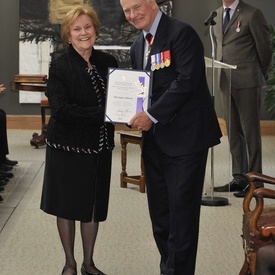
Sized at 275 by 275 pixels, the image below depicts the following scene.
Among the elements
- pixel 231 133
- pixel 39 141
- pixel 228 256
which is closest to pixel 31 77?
pixel 39 141

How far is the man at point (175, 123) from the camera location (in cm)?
433

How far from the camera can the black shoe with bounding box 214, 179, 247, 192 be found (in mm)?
7941

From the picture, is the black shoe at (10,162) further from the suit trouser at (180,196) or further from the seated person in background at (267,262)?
the seated person in background at (267,262)

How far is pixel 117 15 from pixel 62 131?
7470mm

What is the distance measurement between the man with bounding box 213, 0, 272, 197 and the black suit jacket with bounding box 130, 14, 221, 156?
10.6ft

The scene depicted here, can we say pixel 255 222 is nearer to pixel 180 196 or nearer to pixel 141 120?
pixel 180 196

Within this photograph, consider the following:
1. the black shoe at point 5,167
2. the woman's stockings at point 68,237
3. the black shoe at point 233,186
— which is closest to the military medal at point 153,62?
the woman's stockings at point 68,237

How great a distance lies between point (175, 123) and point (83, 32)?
759 mm

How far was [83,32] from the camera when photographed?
15.4 ft

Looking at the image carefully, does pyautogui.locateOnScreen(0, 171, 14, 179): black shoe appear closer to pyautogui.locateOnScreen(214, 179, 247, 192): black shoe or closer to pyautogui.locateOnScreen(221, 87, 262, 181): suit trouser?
pyautogui.locateOnScreen(214, 179, 247, 192): black shoe

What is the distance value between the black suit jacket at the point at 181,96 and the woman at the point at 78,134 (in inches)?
14.7

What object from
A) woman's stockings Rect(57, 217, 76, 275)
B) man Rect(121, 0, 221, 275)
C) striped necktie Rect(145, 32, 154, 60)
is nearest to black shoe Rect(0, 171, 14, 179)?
woman's stockings Rect(57, 217, 76, 275)

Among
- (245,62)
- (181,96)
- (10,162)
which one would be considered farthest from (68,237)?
(10,162)

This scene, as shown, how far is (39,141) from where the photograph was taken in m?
10.9
